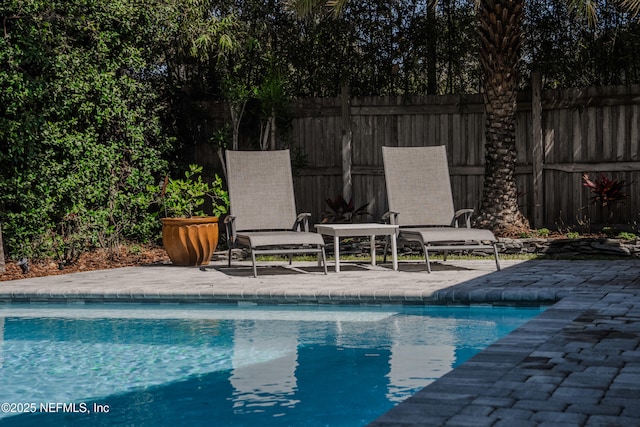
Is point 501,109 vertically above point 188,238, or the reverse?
point 501,109

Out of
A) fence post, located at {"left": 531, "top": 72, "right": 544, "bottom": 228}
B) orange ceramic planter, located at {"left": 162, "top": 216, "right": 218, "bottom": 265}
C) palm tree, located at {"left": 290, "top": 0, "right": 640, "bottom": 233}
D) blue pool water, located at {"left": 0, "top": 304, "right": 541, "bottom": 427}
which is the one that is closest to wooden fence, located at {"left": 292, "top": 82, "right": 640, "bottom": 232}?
fence post, located at {"left": 531, "top": 72, "right": 544, "bottom": 228}

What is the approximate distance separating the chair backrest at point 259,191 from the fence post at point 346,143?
2526mm

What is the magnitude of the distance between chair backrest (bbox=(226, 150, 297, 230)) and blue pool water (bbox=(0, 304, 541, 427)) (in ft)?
6.64

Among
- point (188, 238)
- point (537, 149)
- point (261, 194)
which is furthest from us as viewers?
point (537, 149)

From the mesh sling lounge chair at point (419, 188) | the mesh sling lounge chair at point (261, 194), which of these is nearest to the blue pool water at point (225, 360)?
the mesh sling lounge chair at point (261, 194)

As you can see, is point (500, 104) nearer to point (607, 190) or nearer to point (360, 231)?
point (607, 190)

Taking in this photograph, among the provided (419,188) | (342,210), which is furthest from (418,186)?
(342,210)

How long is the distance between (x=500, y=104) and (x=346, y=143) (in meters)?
2.20

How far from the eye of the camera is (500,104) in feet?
33.8

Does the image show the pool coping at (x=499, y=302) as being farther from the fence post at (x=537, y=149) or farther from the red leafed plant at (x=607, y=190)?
the fence post at (x=537, y=149)

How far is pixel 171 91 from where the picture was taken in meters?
11.3

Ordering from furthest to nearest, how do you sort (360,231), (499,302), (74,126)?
(74,126) → (360,231) → (499,302)

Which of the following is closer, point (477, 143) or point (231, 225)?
point (231, 225)

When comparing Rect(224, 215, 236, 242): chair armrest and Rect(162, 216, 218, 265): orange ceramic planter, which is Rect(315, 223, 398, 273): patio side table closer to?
Rect(224, 215, 236, 242): chair armrest
